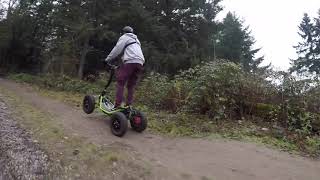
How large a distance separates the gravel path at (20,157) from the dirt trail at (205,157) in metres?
0.98

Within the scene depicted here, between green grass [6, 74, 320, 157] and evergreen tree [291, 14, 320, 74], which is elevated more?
evergreen tree [291, 14, 320, 74]

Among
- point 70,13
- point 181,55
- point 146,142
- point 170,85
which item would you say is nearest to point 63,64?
point 70,13

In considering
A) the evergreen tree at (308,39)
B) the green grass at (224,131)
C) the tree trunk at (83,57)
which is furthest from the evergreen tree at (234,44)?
the green grass at (224,131)

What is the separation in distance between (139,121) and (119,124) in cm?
51

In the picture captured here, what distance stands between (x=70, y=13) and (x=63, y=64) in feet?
10.3

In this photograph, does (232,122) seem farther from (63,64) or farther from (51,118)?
(63,64)

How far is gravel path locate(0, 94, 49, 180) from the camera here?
4.82 m

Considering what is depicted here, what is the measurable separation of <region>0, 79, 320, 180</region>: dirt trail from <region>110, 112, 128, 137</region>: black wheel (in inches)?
4.3

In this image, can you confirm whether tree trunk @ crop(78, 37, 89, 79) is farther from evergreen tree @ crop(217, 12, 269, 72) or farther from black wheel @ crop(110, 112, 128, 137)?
evergreen tree @ crop(217, 12, 269, 72)

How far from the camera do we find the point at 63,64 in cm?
2433

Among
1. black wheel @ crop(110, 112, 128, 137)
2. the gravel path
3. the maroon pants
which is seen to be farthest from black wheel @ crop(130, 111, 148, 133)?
the gravel path

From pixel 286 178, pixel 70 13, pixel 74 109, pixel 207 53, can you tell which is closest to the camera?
pixel 286 178

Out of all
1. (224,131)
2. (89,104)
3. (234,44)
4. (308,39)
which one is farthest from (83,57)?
(308,39)

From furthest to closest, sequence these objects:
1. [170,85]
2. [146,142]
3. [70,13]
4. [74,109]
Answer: [70,13], [170,85], [74,109], [146,142]
